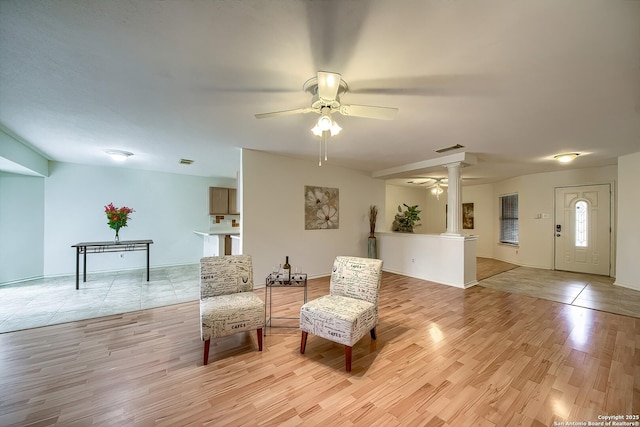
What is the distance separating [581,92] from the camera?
2.25 m

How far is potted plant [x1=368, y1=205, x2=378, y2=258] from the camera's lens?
6020 mm

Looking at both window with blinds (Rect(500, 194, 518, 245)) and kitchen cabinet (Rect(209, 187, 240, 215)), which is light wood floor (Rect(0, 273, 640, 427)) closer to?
kitchen cabinet (Rect(209, 187, 240, 215))

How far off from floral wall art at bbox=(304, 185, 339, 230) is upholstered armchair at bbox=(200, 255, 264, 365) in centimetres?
243

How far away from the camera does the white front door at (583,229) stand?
5.45 meters

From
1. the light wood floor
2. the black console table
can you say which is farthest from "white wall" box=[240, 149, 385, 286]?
the black console table

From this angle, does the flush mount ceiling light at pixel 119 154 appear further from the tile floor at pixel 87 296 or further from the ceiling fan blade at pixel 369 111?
the ceiling fan blade at pixel 369 111

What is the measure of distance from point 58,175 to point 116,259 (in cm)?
214

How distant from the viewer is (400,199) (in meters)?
8.84

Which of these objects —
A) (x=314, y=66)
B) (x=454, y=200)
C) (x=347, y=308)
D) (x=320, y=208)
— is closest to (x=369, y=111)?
(x=314, y=66)

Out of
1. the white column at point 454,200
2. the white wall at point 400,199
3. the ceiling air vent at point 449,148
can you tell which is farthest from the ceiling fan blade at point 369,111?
the white wall at point 400,199

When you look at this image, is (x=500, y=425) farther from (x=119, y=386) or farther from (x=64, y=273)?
(x=64, y=273)

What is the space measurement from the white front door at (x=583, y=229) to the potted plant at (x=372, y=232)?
14.9ft

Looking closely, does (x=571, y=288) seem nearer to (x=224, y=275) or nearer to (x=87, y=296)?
(x=224, y=275)

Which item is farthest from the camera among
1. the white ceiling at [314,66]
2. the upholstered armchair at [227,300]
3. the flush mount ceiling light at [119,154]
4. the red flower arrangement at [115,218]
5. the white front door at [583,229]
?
the white front door at [583,229]
